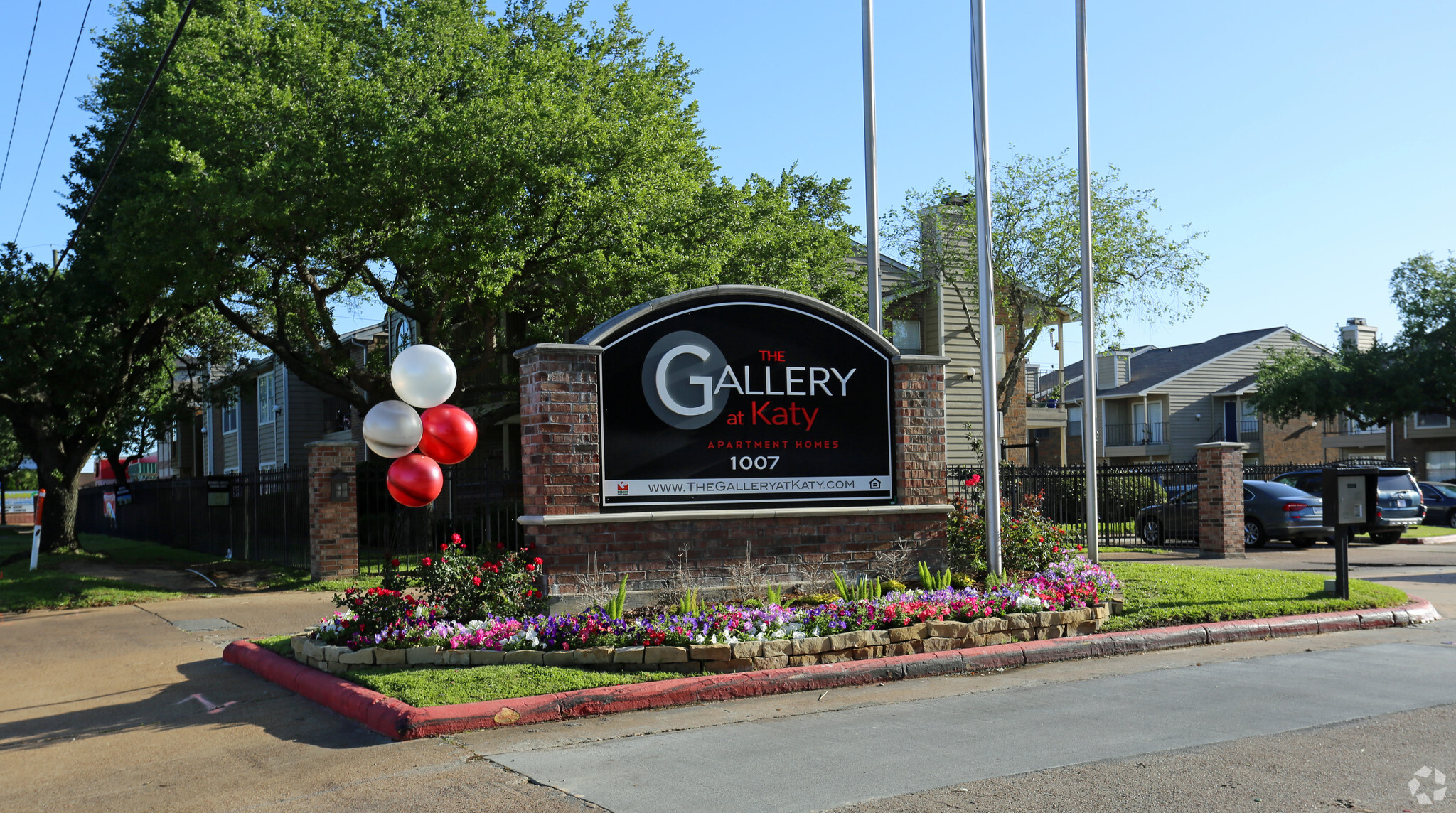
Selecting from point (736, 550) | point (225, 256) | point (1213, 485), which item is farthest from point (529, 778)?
point (1213, 485)

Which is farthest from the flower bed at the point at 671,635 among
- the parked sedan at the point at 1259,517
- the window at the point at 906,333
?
the window at the point at 906,333

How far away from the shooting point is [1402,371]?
3659 cm

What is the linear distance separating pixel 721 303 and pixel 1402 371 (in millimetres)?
34358

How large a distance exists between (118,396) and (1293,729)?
23.9 metres

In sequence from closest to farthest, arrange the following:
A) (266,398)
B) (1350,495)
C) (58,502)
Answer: (1350,495), (58,502), (266,398)

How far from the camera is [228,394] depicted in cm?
2966

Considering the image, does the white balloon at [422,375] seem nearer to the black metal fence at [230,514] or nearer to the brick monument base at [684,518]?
the brick monument base at [684,518]

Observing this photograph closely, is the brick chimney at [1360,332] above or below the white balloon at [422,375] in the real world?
above

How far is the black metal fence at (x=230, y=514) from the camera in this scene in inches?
761

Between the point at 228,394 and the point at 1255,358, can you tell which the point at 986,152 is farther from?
the point at 1255,358

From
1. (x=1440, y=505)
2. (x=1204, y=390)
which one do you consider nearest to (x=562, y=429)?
(x=1440, y=505)

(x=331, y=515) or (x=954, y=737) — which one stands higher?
(x=331, y=515)

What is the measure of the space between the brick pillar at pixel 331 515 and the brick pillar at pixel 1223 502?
46.7ft

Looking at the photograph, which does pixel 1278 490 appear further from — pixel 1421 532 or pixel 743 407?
pixel 743 407
